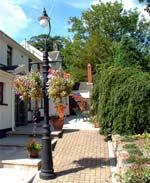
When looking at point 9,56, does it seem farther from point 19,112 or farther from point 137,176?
point 137,176

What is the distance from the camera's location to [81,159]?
12.8 meters

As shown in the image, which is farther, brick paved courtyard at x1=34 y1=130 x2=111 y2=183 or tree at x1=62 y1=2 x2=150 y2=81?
tree at x1=62 y1=2 x2=150 y2=81

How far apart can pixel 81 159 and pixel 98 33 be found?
4100 cm

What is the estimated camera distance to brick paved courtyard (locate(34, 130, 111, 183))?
10.5 m

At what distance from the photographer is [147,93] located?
15.2 m

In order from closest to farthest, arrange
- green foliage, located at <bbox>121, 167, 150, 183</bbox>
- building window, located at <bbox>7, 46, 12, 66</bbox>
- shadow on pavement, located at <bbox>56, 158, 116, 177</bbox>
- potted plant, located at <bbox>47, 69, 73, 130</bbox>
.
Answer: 1. green foliage, located at <bbox>121, 167, 150, 183</bbox>
2. potted plant, located at <bbox>47, 69, 73, 130</bbox>
3. shadow on pavement, located at <bbox>56, 158, 116, 177</bbox>
4. building window, located at <bbox>7, 46, 12, 66</bbox>

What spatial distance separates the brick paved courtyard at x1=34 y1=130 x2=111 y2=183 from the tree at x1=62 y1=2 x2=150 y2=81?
33.1 meters

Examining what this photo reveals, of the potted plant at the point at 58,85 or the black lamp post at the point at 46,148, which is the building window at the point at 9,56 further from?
the black lamp post at the point at 46,148

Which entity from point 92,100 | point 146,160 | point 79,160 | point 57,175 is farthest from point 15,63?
point 146,160

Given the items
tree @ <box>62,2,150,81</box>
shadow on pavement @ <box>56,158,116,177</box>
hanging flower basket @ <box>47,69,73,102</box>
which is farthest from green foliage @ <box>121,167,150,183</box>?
tree @ <box>62,2,150,81</box>

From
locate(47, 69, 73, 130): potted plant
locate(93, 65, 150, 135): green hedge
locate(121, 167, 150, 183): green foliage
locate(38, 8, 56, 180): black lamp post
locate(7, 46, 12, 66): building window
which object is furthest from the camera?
locate(7, 46, 12, 66): building window

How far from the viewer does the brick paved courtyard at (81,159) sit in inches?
414

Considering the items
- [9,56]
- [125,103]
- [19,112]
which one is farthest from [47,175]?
[9,56]

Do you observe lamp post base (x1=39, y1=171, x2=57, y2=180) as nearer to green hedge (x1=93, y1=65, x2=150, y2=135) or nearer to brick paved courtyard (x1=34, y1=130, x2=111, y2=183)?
brick paved courtyard (x1=34, y1=130, x2=111, y2=183)
